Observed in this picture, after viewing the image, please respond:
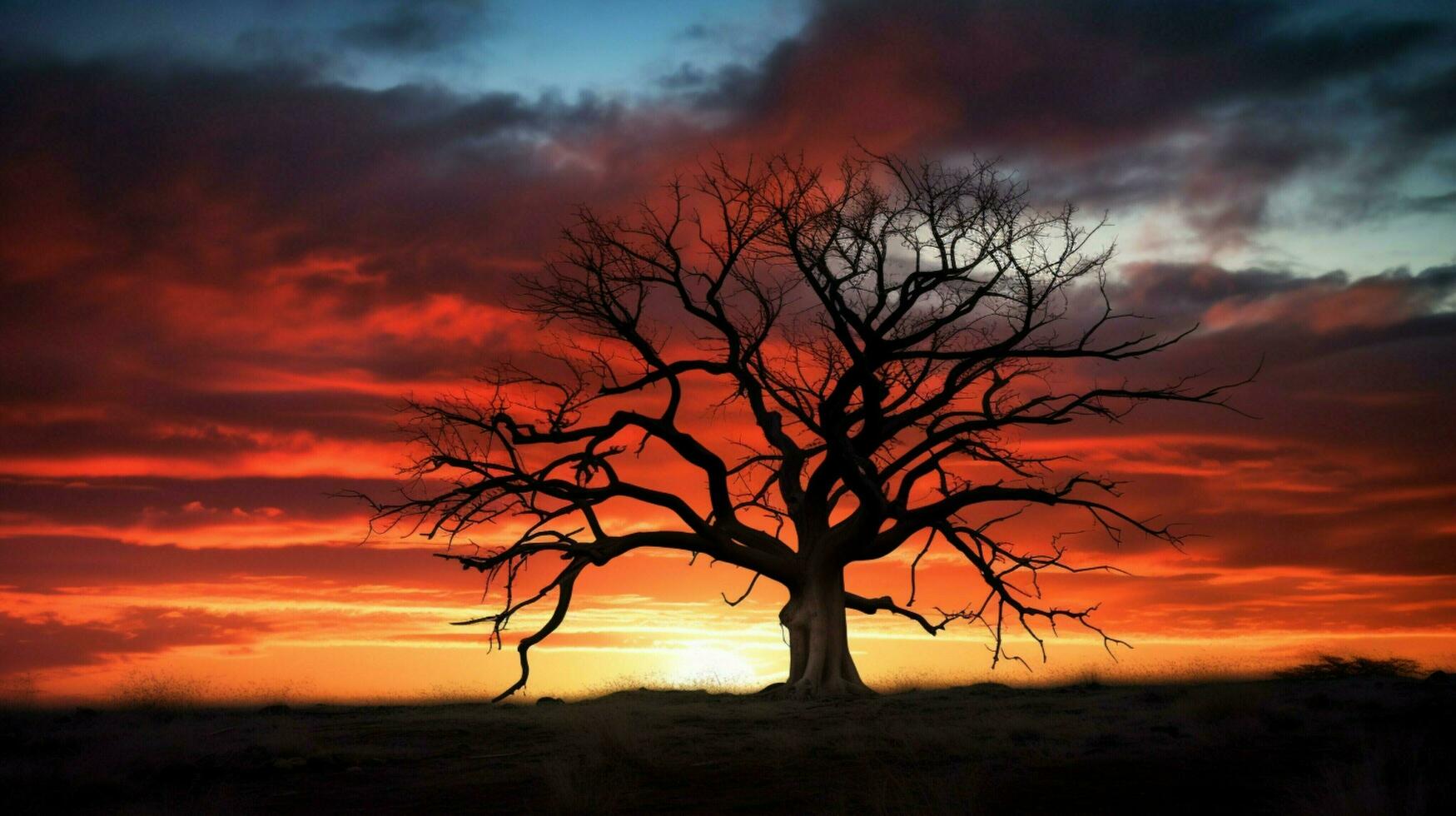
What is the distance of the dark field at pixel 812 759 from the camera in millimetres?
10391

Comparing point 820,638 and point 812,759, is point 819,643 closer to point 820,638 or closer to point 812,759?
point 820,638

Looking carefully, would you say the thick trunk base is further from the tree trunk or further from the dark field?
the dark field

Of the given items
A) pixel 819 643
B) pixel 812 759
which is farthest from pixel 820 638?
pixel 812 759

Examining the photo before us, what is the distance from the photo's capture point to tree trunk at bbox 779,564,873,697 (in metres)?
20.1

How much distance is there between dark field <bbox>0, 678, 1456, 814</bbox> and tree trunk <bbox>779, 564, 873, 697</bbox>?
222 cm

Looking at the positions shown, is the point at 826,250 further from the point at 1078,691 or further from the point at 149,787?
the point at 149,787

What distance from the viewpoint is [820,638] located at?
20453 mm

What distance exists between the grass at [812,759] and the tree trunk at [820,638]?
2113 millimetres

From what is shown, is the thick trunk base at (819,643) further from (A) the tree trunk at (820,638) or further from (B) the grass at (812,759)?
(B) the grass at (812,759)

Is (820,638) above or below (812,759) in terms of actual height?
above

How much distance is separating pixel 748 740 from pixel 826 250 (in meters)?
8.81

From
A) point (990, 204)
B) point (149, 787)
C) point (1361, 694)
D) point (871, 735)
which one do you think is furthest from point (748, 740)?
point (990, 204)

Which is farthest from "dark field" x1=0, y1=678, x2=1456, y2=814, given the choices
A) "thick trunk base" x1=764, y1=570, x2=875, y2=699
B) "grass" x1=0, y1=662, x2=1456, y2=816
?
"thick trunk base" x1=764, y1=570, x2=875, y2=699

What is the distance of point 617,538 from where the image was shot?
2030cm
